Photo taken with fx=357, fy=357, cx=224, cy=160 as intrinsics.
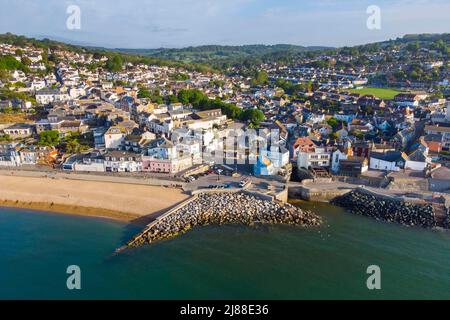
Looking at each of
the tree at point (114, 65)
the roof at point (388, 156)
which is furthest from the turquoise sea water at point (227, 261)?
the tree at point (114, 65)

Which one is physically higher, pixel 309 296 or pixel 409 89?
pixel 409 89

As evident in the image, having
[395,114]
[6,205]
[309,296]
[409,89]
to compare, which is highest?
[409,89]

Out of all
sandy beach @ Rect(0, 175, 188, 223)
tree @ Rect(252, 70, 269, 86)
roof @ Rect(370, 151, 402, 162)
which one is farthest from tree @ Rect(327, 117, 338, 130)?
tree @ Rect(252, 70, 269, 86)

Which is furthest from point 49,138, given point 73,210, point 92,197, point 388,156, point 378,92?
point 378,92

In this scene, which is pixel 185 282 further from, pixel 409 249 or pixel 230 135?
pixel 230 135

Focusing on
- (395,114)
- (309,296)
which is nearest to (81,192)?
(309,296)
